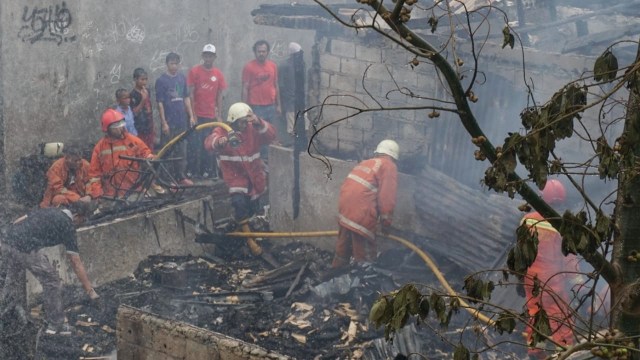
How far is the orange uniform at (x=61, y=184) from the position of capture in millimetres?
10570

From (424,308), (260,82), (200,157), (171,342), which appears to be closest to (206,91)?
(260,82)

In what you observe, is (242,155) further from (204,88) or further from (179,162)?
(204,88)

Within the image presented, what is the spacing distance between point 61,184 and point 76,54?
13.3 ft

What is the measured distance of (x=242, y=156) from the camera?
40.2ft

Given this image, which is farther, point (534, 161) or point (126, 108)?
point (126, 108)

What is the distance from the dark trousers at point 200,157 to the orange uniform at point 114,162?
2439 mm

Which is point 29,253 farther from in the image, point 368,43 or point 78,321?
point 368,43

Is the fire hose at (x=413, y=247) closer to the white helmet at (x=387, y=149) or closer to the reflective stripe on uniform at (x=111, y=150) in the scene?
the white helmet at (x=387, y=149)

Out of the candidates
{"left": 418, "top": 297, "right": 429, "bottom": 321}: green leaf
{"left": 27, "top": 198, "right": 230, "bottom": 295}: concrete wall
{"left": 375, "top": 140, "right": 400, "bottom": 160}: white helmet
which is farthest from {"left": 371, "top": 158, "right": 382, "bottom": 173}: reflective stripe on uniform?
{"left": 418, "top": 297, "right": 429, "bottom": 321}: green leaf

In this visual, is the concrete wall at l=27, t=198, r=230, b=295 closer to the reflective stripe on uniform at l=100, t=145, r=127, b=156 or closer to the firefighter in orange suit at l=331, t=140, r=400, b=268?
the reflective stripe on uniform at l=100, t=145, r=127, b=156

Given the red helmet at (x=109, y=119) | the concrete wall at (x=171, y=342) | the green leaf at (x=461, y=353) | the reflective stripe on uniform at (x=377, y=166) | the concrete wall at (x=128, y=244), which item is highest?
the green leaf at (x=461, y=353)

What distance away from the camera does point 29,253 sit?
9.45 m

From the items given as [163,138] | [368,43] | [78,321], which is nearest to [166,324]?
[78,321]

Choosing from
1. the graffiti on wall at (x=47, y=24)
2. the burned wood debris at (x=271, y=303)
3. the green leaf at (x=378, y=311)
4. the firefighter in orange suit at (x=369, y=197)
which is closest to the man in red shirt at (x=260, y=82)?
the graffiti on wall at (x=47, y=24)
